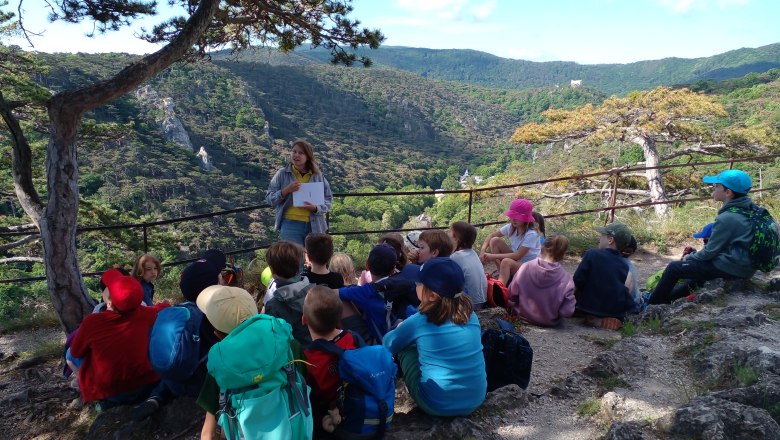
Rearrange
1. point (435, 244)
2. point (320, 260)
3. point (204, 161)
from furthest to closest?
point (204, 161), point (435, 244), point (320, 260)

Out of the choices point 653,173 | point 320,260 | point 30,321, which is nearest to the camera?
point 320,260

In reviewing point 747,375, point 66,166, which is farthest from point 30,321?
point 747,375

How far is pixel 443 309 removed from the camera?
2.41 meters

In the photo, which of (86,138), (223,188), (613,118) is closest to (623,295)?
(86,138)

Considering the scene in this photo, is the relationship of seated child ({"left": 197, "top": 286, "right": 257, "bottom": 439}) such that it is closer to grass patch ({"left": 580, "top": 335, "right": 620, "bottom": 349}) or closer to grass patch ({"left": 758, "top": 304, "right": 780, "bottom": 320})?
grass patch ({"left": 580, "top": 335, "right": 620, "bottom": 349})

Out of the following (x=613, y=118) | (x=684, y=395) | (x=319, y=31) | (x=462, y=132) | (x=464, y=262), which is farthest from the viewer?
(x=462, y=132)

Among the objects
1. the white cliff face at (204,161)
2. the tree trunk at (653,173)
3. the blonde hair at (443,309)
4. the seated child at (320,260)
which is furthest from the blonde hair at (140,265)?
the white cliff face at (204,161)

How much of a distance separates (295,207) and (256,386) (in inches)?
106

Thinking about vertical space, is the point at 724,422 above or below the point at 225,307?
below

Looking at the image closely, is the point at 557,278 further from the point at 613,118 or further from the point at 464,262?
the point at 613,118

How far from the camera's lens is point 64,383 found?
3578 millimetres

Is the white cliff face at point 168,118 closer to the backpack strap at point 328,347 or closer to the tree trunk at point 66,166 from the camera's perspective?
the tree trunk at point 66,166

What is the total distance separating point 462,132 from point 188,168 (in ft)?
195

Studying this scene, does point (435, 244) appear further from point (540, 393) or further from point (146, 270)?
point (146, 270)
